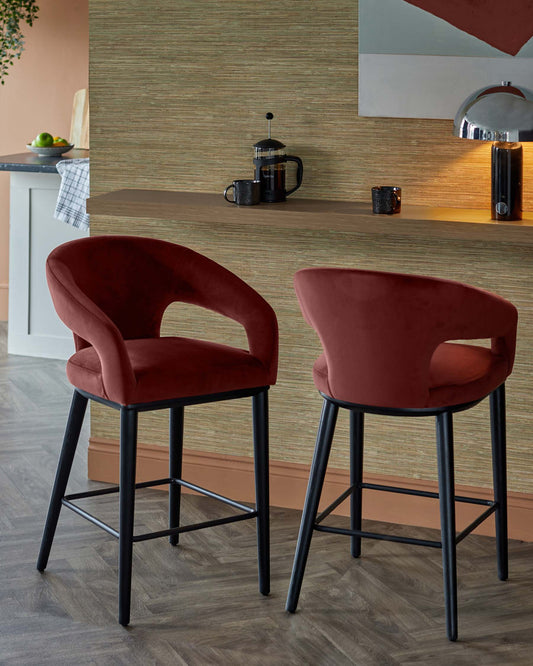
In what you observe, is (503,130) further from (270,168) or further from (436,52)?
(270,168)

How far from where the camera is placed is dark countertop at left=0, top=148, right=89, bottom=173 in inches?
192

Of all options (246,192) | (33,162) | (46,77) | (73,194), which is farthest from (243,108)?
(46,77)

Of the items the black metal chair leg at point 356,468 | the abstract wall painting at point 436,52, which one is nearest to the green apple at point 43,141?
the abstract wall painting at point 436,52

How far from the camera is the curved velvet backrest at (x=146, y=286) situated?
2.70m

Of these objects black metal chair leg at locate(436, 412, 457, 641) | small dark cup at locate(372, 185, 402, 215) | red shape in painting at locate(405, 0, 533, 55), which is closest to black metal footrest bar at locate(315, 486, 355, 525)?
black metal chair leg at locate(436, 412, 457, 641)

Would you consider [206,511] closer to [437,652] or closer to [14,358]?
[437,652]

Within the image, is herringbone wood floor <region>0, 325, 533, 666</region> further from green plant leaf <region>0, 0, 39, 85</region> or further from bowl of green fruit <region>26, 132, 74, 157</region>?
green plant leaf <region>0, 0, 39, 85</region>

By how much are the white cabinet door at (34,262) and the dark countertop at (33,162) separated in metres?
0.06

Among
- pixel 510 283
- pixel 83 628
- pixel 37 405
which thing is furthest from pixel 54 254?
pixel 37 405

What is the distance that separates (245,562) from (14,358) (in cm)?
256

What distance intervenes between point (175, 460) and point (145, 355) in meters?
0.51

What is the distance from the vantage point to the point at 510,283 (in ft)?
9.85

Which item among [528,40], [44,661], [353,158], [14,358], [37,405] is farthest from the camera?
[14,358]

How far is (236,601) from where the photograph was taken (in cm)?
273
